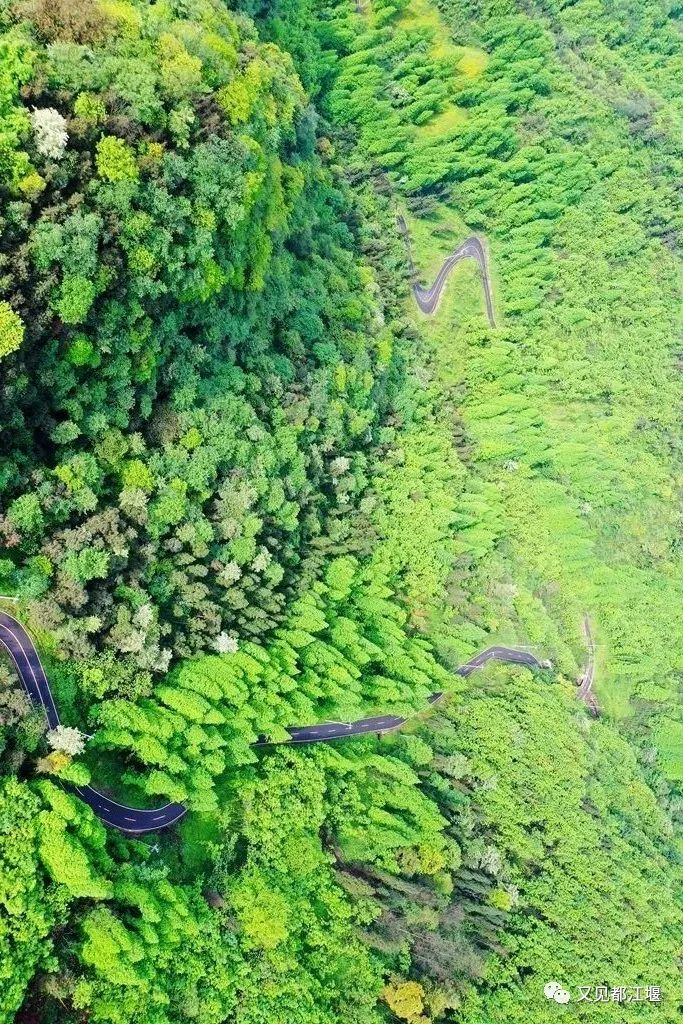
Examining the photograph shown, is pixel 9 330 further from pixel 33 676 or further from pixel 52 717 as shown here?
pixel 52 717

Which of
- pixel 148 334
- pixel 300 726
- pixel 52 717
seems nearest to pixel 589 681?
pixel 300 726

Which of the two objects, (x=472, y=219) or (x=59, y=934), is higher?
(x=472, y=219)

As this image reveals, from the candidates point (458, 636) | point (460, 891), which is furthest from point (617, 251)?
point (460, 891)

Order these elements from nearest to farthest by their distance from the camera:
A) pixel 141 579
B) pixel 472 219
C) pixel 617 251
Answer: pixel 141 579 → pixel 472 219 → pixel 617 251

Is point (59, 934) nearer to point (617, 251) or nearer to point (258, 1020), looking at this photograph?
point (258, 1020)

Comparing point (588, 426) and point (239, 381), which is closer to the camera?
point (239, 381)

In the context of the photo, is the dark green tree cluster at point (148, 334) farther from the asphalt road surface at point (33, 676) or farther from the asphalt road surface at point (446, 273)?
the asphalt road surface at point (446, 273)

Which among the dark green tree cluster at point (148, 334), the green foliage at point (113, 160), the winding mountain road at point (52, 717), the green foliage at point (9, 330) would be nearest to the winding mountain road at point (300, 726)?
the winding mountain road at point (52, 717)
